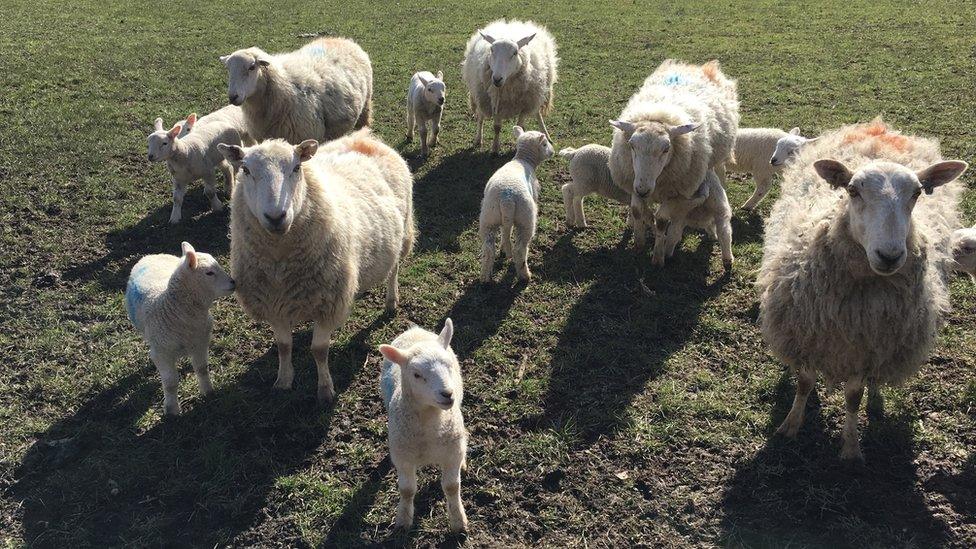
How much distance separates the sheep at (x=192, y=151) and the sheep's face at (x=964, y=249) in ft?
24.4

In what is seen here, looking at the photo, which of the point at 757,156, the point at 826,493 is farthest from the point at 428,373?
the point at 757,156

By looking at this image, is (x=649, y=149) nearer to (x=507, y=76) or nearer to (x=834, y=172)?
(x=834, y=172)

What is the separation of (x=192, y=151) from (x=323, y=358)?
3.99 metres

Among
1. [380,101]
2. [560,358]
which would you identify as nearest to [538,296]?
[560,358]

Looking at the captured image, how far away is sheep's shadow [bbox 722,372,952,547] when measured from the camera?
3.91 m

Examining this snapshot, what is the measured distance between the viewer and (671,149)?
6.30 metres

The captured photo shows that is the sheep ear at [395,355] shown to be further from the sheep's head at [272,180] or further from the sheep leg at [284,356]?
the sheep leg at [284,356]

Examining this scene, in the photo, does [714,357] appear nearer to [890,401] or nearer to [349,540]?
[890,401]

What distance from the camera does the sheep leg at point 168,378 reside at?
473cm

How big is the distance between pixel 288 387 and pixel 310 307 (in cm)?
74

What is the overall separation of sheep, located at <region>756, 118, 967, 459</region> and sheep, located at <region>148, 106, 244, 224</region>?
6323 mm

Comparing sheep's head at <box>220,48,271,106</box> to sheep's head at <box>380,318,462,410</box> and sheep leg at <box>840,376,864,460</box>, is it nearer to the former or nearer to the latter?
sheep's head at <box>380,318,462,410</box>

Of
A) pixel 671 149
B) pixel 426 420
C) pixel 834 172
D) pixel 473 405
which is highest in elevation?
pixel 834 172

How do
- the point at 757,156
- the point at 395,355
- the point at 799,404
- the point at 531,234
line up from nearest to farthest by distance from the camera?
the point at 395,355, the point at 799,404, the point at 531,234, the point at 757,156
